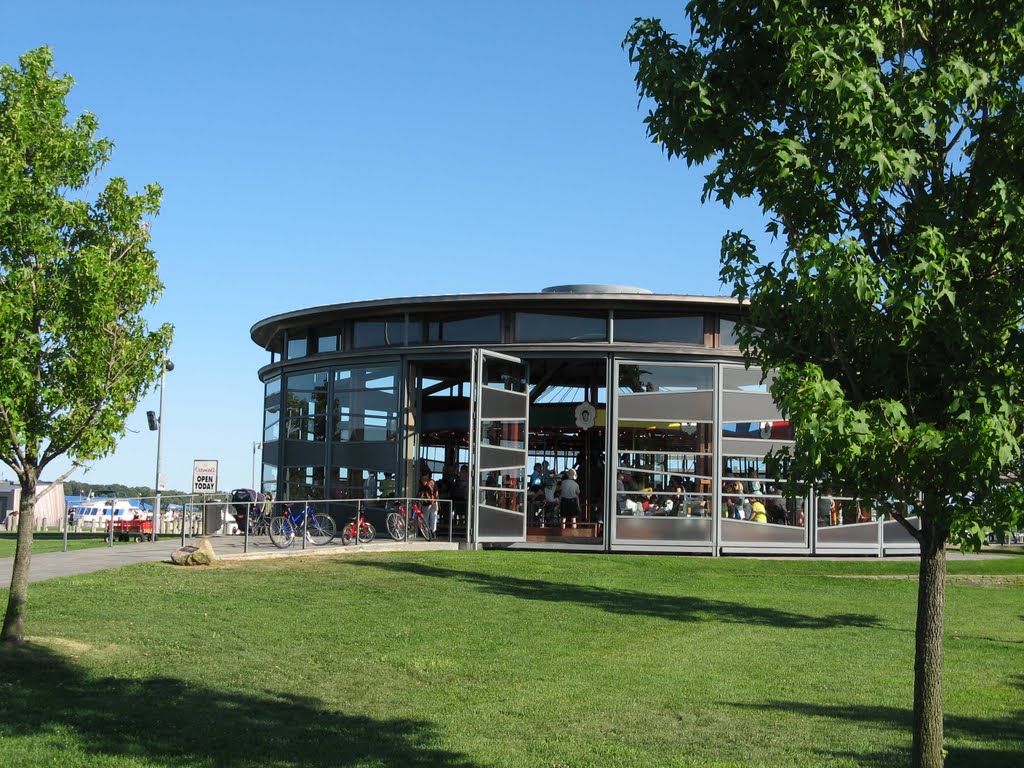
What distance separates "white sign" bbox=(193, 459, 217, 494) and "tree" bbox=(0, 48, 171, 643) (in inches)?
798

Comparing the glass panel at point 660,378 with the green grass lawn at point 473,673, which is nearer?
the green grass lawn at point 473,673

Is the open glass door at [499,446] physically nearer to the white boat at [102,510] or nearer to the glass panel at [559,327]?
the glass panel at [559,327]

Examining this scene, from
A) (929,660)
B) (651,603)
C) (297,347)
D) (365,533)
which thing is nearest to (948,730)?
(929,660)

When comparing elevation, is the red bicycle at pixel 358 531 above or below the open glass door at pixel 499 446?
below

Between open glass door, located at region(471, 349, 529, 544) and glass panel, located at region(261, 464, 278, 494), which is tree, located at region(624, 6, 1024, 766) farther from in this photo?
glass panel, located at region(261, 464, 278, 494)

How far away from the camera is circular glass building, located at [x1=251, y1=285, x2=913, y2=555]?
2664 cm

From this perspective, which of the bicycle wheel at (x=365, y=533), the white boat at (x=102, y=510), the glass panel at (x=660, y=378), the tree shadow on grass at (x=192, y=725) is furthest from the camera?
the white boat at (x=102, y=510)

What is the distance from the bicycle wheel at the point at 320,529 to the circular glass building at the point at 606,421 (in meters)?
1.83

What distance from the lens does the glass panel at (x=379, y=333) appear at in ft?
92.5

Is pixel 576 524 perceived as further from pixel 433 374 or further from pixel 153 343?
pixel 153 343

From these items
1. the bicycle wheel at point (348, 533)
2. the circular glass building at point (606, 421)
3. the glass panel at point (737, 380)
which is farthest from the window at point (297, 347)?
the glass panel at point (737, 380)

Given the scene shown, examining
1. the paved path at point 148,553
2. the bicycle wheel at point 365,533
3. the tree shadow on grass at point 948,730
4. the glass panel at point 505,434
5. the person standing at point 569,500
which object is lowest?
the tree shadow on grass at point 948,730

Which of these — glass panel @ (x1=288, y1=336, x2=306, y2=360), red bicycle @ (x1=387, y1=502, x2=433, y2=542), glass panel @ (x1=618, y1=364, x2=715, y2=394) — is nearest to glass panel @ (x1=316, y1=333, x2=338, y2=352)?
glass panel @ (x1=288, y1=336, x2=306, y2=360)

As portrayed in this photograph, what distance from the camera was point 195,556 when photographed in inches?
762
